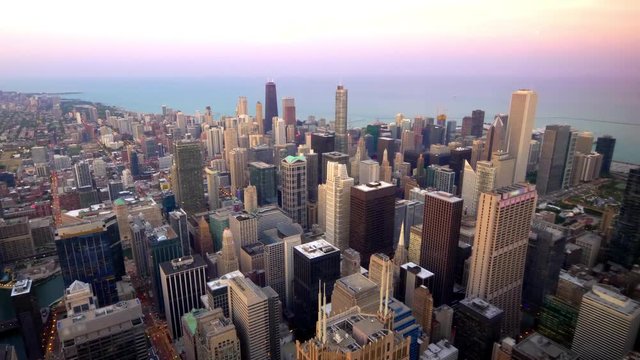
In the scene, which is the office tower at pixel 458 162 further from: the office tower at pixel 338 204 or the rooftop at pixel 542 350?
the rooftop at pixel 542 350

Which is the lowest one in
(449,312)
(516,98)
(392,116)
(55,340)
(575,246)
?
(55,340)

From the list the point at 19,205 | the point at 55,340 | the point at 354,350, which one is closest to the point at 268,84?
the point at 19,205

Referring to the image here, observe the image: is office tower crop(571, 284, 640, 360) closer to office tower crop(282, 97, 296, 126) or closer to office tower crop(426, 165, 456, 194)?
office tower crop(426, 165, 456, 194)

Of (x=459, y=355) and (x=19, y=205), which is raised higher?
(x=19, y=205)

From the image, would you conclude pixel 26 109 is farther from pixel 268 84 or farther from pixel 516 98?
pixel 516 98

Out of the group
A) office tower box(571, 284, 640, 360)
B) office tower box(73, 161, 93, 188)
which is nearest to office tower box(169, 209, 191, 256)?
office tower box(73, 161, 93, 188)

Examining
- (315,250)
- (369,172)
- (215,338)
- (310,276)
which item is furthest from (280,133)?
(215,338)

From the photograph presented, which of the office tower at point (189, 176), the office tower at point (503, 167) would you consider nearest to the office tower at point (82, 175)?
the office tower at point (189, 176)
